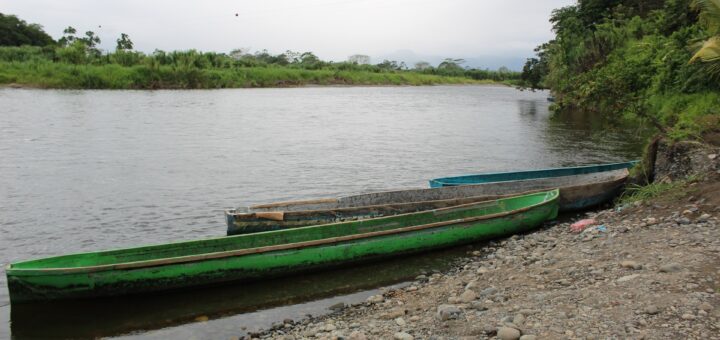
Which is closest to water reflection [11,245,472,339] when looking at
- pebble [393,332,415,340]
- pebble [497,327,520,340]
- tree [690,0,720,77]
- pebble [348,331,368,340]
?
pebble [348,331,368,340]

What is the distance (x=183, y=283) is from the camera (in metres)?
8.90

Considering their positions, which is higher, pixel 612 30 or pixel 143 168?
pixel 612 30

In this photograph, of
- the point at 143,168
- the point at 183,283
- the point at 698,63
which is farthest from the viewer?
the point at 698,63

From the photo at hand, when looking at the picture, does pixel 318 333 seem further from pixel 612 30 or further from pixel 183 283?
pixel 612 30

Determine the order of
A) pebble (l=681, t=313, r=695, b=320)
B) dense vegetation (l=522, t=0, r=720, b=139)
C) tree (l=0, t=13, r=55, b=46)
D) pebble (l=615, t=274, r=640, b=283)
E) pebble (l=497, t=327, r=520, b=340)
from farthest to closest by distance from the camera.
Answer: tree (l=0, t=13, r=55, b=46), dense vegetation (l=522, t=0, r=720, b=139), pebble (l=615, t=274, r=640, b=283), pebble (l=497, t=327, r=520, b=340), pebble (l=681, t=313, r=695, b=320)

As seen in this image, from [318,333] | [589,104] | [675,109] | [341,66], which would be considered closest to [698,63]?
[675,109]

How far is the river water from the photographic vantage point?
9.42 meters

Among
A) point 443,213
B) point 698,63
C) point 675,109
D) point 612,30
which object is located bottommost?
point 443,213

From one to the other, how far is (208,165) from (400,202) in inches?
365

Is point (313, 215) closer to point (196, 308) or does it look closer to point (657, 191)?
point (196, 308)

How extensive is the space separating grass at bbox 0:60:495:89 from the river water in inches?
448

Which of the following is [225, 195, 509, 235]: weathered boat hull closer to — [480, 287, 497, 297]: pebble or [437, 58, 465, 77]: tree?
[480, 287, 497, 297]: pebble

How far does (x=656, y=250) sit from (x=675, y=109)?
57.0 feet

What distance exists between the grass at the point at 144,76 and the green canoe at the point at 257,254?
47.9 metres
